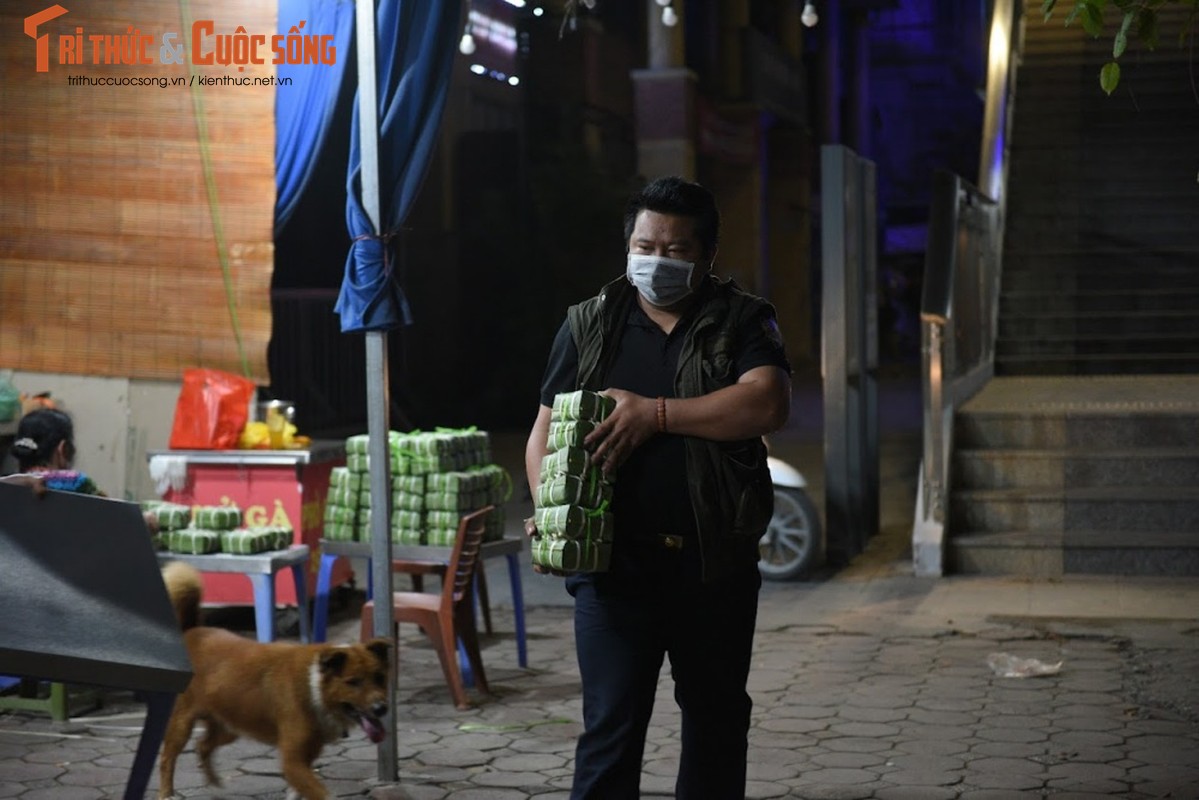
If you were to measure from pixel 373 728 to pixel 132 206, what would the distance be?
5.01 metres

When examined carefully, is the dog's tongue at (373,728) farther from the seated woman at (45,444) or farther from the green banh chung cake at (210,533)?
the green banh chung cake at (210,533)

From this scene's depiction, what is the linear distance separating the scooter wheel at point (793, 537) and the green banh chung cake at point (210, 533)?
353 centimetres

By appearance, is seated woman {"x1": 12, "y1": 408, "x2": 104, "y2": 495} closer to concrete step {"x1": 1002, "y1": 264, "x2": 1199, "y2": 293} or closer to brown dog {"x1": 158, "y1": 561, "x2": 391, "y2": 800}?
brown dog {"x1": 158, "y1": 561, "x2": 391, "y2": 800}

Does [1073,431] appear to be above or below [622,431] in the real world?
below

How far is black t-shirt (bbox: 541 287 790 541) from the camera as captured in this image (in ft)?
13.0

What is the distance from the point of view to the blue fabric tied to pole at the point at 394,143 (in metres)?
6.00

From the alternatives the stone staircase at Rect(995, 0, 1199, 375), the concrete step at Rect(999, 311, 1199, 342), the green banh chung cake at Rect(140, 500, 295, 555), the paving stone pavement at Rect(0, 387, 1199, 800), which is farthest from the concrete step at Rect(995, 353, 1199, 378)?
the green banh chung cake at Rect(140, 500, 295, 555)

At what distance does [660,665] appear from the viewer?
13.2ft

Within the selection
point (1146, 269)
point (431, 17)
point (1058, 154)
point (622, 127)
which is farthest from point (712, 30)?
point (431, 17)

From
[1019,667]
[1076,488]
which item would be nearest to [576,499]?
[1019,667]

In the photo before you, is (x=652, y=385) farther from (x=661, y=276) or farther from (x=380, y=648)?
(x=380, y=648)

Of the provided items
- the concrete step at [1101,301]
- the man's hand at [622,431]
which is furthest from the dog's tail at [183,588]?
the concrete step at [1101,301]

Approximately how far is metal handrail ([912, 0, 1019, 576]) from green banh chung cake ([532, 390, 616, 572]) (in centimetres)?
660
